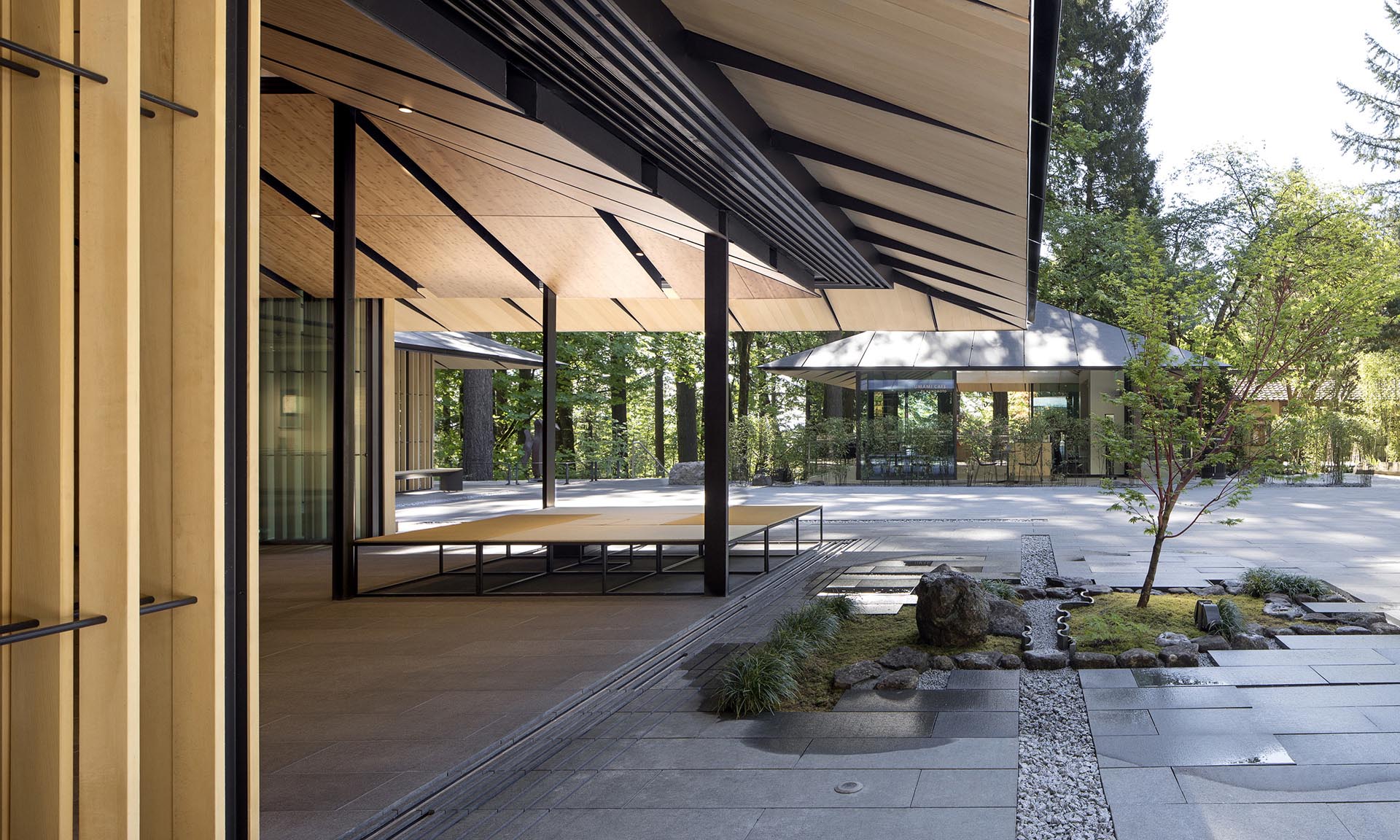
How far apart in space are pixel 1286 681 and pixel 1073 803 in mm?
2322

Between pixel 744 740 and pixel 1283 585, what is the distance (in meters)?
5.28

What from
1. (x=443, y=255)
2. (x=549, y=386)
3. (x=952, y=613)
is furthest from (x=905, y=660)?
(x=549, y=386)

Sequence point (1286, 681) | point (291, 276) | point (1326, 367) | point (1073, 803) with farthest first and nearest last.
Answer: point (291, 276)
point (1326, 367)
point (1286, 681)
point (1073, 803)

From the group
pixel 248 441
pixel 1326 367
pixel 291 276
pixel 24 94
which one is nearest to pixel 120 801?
pixel 248 441

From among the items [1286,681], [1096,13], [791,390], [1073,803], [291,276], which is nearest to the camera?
[1073,803]

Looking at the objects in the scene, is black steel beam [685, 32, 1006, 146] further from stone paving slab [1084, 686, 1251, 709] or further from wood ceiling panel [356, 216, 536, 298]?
wood ceiling panel [356, 216, 536, 298]

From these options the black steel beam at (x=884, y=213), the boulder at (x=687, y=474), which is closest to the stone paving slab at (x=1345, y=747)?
the black steel beam at (x=884, y=213)

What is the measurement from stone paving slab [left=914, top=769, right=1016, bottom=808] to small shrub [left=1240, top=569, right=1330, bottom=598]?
15.7 feet

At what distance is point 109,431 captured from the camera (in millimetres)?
2018

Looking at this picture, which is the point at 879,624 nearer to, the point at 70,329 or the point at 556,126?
the point at 556,126

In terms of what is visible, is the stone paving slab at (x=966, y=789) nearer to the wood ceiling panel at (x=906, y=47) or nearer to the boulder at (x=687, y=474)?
the wood ceiling panel at (x=906, y=47)

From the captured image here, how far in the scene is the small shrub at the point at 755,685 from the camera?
15.6 ft

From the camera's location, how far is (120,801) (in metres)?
2.00

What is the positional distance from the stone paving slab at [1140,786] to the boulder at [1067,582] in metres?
4.36
